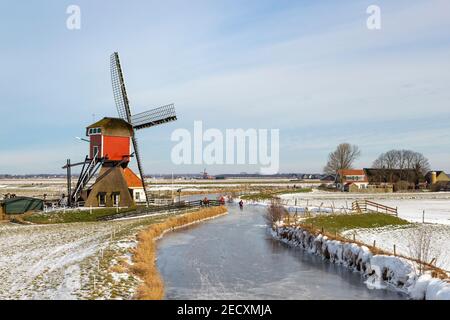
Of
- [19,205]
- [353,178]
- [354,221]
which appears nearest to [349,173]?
[353,178]

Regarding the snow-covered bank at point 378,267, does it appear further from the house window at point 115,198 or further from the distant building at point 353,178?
the distant building at point 353,178

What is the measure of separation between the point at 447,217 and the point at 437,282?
2934cm

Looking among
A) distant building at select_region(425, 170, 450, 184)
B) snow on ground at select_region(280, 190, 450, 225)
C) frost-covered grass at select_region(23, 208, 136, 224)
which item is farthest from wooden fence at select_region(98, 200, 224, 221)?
distant building at select_region(425, 170, 450, 184)

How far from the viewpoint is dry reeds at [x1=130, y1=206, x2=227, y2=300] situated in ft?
47.6

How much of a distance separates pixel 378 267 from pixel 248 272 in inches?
211

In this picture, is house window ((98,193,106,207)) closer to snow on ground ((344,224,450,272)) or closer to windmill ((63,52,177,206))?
windmill ((63,52,177,206))

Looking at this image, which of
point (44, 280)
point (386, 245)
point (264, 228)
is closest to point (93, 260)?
point (44, 280)

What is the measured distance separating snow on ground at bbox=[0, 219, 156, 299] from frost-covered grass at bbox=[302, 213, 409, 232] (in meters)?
14.4

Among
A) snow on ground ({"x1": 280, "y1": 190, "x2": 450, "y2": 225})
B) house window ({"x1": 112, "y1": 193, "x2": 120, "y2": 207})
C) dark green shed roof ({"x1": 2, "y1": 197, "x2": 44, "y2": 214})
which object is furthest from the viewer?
house window ({"x1": 112, "y1": 193, "x2": 120, "y2": 207})

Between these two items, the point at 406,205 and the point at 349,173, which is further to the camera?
the point at 349,173

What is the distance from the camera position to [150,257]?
21078 millimetres

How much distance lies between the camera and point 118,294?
13922mm

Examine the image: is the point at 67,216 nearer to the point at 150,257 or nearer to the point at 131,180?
the point at 131,180
